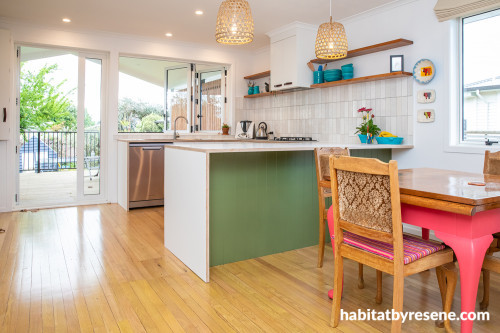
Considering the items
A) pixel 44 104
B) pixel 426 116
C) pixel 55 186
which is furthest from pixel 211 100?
pixel 426 116

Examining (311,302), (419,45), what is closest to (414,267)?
(311,302)

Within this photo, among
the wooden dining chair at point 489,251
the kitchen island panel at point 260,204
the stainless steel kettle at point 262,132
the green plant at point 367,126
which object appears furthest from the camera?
the stainless steel kettle at point 262,132

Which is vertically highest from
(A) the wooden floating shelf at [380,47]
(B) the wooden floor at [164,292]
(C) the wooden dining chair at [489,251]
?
(A) the wooden floating shelf at [380,47]

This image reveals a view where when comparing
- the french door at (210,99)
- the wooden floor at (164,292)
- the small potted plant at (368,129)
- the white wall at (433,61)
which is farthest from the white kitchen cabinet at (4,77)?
the white wall at (433,61)

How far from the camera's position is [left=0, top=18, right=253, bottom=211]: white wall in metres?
4.71

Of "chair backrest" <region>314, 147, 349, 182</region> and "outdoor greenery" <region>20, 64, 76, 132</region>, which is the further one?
"outdoor greenery" <region>20, 64, 76, 132</region>

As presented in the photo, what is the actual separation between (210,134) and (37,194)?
265 cm

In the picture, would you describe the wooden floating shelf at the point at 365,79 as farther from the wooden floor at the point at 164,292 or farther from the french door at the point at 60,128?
the french door at the point at 60,128

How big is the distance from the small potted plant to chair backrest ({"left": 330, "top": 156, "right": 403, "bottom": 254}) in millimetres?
2292

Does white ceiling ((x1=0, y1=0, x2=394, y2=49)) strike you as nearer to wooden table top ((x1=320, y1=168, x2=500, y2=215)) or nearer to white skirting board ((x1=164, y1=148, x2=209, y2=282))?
white skirting board ((x1=164, y1=148, x2=209, y2=282))

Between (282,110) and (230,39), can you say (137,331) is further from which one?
(282,110)

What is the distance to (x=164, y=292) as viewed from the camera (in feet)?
7.63

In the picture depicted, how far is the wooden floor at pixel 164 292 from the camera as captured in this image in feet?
6.33

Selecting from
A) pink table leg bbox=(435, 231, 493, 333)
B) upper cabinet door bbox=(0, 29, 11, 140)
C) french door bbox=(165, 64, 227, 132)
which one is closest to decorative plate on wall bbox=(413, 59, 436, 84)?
pink table leg bbox=(435, 231, 493, 333)
